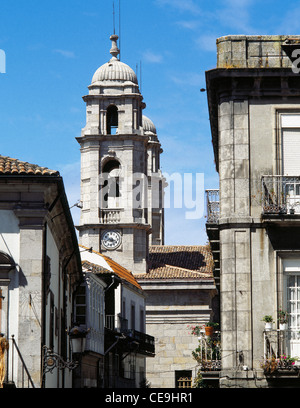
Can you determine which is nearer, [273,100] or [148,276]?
[273,100]

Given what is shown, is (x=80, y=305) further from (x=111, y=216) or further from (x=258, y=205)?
(x=111, y=216)

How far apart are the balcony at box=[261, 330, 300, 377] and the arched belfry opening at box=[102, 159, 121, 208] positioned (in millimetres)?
45392

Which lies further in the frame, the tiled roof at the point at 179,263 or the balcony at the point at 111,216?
the balcony at the point at 111,216

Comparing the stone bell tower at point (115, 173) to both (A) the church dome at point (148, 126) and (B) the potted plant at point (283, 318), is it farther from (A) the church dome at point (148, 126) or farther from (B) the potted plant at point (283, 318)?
(B) the potted plant at point (283, 318)

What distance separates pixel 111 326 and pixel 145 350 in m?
7.66

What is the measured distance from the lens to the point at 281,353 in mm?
27109

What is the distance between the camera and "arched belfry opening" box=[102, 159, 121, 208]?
238 ft

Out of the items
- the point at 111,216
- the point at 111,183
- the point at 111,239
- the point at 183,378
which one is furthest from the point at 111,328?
the point at 111,183

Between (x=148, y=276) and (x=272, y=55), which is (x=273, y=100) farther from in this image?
(x=148, y=276)

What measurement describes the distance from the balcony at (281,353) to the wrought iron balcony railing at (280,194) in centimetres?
289

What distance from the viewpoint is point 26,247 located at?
26641mm

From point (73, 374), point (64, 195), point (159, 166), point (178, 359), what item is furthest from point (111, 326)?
point (159, 166)

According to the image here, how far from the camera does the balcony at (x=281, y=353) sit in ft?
87.2

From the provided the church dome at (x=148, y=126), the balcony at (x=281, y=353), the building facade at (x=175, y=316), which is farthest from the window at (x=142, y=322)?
the church dome at (x=148, y=126)
